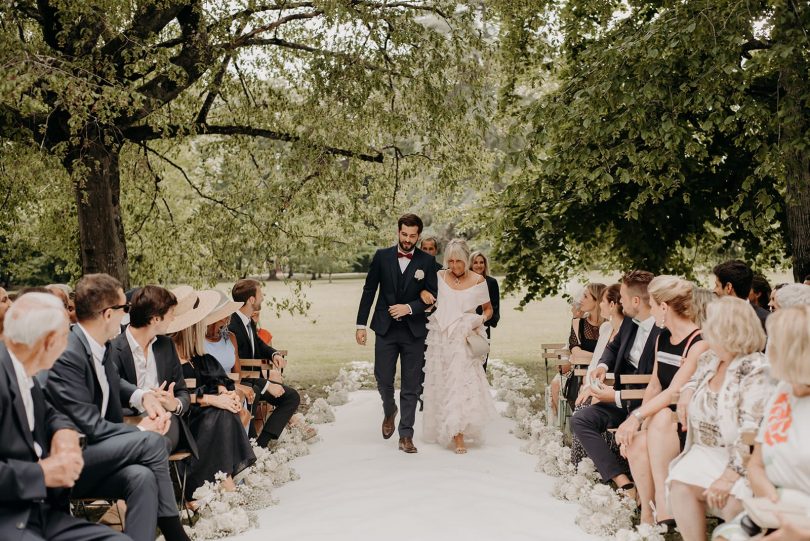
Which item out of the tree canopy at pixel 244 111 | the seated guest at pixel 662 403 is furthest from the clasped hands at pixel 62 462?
the tree canopy at pixel 244 111

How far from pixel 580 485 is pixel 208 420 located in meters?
2.77

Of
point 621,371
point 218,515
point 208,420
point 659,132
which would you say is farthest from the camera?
point 659,132

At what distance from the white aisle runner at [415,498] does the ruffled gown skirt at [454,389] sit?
8.5 inches

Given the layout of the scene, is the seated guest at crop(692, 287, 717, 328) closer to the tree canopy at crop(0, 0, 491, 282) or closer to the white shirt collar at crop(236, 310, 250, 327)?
the white shirt collar at crop(236, 310, 250, 327)

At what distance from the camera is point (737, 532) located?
3.83m

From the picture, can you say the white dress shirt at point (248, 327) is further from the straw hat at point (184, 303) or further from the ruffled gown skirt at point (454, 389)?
the ruffled gown skirt at point (454, 389)

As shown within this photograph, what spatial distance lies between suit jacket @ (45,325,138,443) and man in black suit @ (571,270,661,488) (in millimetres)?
3160

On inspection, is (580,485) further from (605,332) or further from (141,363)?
(141,363)

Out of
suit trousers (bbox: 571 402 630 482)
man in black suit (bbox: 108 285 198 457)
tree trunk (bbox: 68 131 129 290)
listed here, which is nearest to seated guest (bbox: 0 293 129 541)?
man in black suit (bbox: 108 285 198 457)

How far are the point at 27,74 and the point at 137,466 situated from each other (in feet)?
15.7

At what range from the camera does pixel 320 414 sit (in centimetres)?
989

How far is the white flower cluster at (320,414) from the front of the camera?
32.0ft

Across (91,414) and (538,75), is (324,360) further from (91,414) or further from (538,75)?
(91,414)

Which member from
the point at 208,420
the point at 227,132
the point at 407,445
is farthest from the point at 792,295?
the point at 227,132
